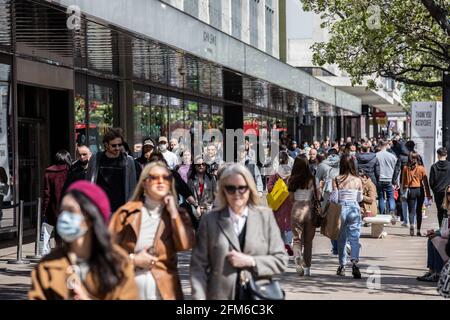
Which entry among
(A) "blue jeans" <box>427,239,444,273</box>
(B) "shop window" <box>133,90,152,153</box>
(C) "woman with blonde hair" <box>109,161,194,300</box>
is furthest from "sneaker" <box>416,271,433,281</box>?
(B) "shop window" <box>133,90,152,153</box>

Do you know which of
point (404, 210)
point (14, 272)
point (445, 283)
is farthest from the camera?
point (404, 210)

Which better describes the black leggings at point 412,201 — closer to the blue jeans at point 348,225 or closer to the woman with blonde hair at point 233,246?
the blue jeans at point 348,225

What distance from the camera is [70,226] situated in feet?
16.4

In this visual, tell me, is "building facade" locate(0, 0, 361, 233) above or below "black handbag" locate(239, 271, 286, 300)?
above

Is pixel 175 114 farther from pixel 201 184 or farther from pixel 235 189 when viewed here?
pixel 235 189

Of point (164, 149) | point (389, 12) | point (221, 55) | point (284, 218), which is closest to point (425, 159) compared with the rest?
point (389, 12)

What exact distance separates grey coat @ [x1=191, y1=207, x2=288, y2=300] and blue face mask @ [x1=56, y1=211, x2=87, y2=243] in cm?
128

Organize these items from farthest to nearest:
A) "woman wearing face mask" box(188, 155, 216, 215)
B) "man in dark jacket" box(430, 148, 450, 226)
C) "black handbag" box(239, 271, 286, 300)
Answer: "man in dark jacket" box(430, 148, 450, 226) → "woman wearing face mask" box(188, 155, 216, 215) → "black handbag" box(239, 271, 286, 300)

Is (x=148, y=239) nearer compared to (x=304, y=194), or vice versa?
(x=148, y=239)

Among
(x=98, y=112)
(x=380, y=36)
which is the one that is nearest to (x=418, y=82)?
(x=380, y=36)

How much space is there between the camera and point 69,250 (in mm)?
5137

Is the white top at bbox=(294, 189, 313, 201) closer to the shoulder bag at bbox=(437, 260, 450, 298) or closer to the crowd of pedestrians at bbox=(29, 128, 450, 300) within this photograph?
the crowd of pedestrians at bbox=(29, 128, 450, 300)

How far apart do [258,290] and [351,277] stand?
7.36 meters

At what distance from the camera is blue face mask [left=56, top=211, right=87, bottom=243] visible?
5.00 m
